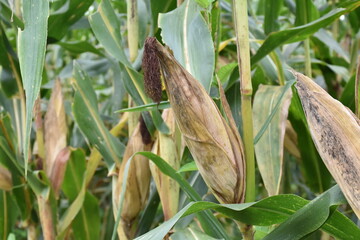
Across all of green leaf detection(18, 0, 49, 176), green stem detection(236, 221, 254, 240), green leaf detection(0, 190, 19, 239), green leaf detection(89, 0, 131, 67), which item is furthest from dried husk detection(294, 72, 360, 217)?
green leaf detection(0, 190, 19, 239)

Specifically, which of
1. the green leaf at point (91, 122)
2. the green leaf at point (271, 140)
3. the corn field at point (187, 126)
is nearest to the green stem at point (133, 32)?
the corn field at point (187, 126)

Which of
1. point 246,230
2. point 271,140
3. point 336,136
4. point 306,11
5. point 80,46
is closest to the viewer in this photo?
point 336,136

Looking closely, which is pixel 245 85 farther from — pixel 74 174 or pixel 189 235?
pixel 74 174

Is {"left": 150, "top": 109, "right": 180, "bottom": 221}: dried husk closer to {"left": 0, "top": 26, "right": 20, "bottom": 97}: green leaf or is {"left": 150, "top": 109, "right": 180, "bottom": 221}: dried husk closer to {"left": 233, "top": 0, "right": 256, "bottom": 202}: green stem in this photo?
{"left": 233, "top": 0, "right": 256, "bottom": 202}: green stem

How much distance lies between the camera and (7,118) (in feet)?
3.49

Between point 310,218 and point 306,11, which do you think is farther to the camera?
point 306,11

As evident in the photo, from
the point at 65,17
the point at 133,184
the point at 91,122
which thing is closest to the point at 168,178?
the point at 133,184

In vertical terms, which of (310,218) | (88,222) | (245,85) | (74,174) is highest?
(245,85)

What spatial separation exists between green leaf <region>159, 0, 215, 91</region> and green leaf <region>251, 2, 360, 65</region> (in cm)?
14

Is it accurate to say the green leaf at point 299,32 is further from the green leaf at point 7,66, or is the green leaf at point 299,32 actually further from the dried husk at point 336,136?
the green leaf at point 7,66

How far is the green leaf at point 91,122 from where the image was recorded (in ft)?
3.04

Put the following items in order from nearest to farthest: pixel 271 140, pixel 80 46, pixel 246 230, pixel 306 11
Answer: pixel 246 230
pixel 271 140
pixel 306 11
pixel 80 46

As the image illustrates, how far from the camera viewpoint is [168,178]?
32.0 inches

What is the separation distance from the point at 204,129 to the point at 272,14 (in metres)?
0.65
